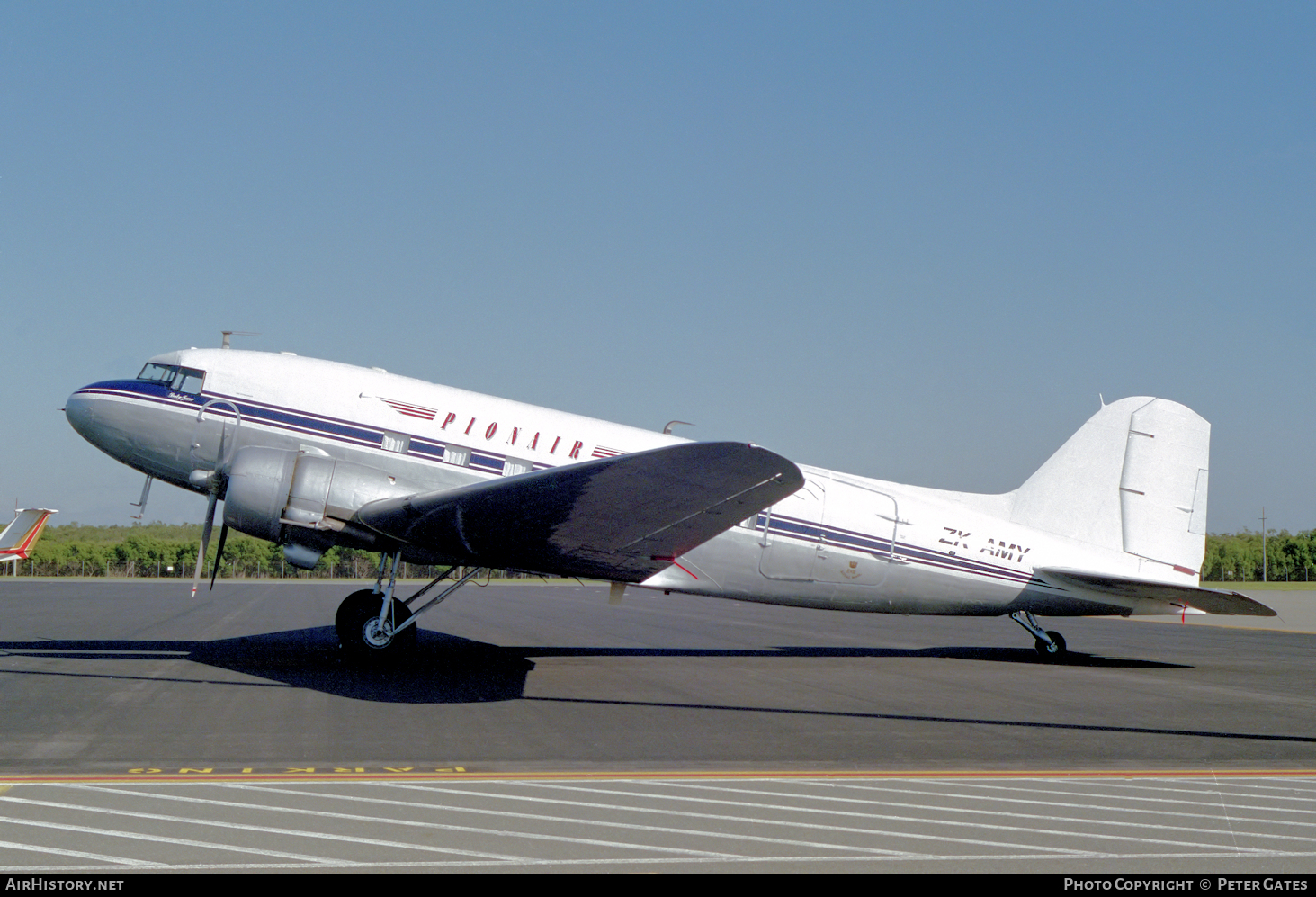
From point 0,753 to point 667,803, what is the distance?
5141 millimetres

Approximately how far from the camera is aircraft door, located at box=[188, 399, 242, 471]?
1296 centimetres

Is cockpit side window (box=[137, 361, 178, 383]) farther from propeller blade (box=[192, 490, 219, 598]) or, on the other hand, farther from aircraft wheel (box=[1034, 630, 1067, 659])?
aircraft wheel (box=[1034, 630, 1067, 659])

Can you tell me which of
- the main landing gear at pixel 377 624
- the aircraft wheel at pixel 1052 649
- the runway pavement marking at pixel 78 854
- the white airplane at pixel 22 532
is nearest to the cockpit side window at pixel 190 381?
the main landing gear at pixel 377 624

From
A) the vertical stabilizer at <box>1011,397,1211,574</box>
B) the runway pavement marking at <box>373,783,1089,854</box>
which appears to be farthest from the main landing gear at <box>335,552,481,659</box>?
the vertical stabilizer at <box>1011,397,1211,574</box>

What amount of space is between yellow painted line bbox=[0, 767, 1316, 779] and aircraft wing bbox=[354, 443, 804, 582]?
297 centimetres

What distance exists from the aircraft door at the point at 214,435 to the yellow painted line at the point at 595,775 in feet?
22.6

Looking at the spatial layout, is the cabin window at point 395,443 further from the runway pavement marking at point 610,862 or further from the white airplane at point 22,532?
the white airplane at point 22,532

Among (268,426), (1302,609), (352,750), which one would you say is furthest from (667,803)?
(1302,609)

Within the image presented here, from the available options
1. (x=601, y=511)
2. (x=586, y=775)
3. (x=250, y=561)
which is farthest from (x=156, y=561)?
(x=586, y=775)

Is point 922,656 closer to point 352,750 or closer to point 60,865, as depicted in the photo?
point 352,750

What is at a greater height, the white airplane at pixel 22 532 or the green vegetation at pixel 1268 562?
the green vegetation at pixel 1268 562

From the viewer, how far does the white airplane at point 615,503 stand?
36.2 ft

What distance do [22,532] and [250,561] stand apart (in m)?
16.9

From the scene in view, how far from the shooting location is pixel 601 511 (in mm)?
10609
